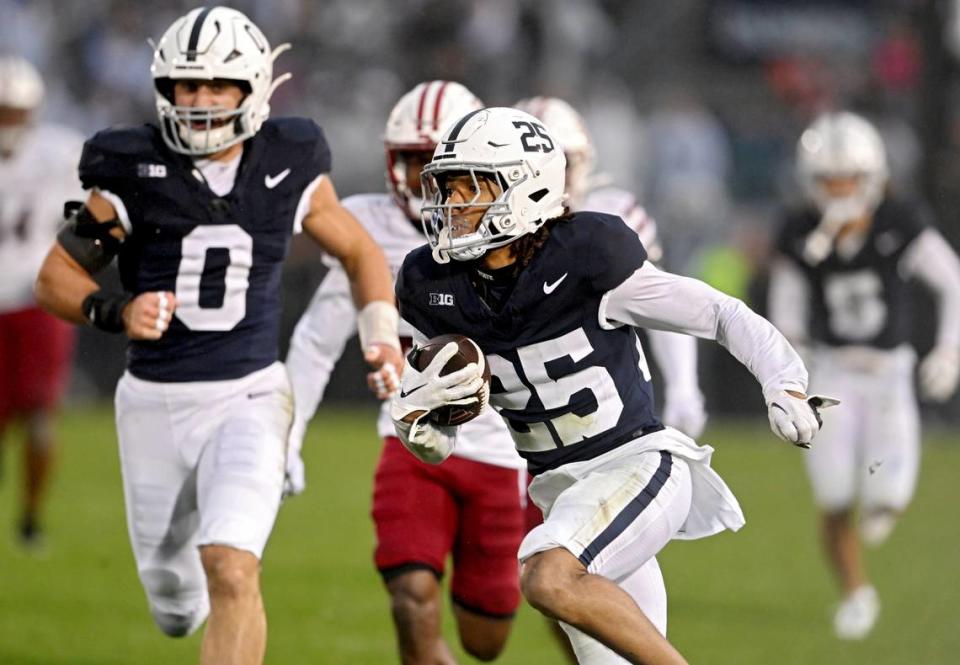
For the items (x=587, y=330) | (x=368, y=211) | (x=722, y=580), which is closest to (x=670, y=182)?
(x=722, y=580)

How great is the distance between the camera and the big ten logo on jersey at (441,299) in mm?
4496

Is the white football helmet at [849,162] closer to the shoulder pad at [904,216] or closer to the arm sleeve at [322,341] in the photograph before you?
the shoulder pad at [904,216]

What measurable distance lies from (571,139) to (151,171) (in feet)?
5.38

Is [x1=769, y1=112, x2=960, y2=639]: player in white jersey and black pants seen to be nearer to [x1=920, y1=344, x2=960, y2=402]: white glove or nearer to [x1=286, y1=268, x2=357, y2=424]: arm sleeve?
[x1=920, y1=344, x2=960, y2=402]: white glove

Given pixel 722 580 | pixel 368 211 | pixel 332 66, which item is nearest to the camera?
pixel 368 211

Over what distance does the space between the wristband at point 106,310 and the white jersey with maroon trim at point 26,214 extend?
424cm

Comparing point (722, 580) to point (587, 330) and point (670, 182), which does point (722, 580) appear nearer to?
point (587, 330)

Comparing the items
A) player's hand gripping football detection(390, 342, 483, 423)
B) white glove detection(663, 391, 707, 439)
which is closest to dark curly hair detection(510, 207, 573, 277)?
player's hand gripping football detection(390, 342, 483, 423)

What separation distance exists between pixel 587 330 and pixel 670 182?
34.6 feet

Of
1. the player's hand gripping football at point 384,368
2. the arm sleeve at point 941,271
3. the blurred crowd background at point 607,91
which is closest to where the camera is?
the player's hand gripping football at point 384,368

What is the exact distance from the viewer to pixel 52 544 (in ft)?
29.2

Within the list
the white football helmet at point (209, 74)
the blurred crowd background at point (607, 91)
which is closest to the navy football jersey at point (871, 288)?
the white football helmet at point (209, 74)

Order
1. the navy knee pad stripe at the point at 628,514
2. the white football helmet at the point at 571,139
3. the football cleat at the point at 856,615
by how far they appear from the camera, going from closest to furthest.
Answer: the navy knee pad stripe at the point at 628,514
the white football helmet at the point at 571,139
the football cleat at the point at 856,615

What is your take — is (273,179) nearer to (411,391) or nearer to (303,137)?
(303,137)
